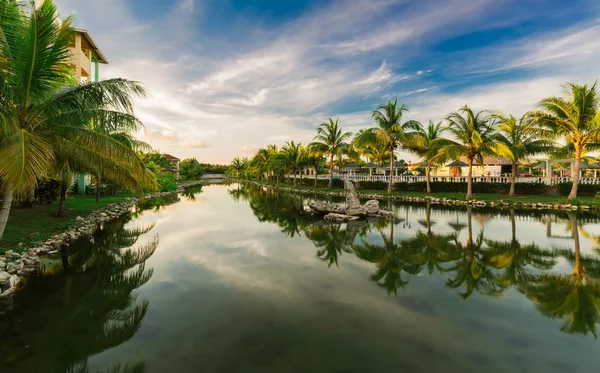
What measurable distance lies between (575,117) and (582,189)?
6906mm

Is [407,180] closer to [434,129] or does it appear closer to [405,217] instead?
[434,129]

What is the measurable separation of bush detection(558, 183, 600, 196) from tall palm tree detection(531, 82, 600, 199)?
13.6ft

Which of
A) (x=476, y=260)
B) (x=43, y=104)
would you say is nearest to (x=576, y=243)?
(x=476, y=260)

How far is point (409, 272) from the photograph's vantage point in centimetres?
633

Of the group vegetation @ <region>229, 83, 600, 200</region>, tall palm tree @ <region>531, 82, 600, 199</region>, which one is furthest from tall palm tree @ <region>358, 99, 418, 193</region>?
tall palm tree @ <region>531, 82, 600, 199</region>

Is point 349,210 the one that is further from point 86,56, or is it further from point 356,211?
point 86,56

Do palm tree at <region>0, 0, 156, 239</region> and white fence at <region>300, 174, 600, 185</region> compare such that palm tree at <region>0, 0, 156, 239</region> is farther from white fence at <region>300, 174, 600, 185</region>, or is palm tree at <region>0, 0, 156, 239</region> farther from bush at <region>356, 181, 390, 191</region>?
bush at <region>356, 181, 390, 191</region>

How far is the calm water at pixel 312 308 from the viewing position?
3389 mm

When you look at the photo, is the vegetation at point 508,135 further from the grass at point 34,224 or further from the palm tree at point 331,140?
the grass at point 34,224

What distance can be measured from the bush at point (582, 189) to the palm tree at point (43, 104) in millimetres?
26303

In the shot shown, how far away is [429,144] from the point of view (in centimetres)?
2438

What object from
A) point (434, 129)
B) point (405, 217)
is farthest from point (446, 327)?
point (434, 129)

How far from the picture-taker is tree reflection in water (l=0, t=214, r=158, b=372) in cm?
340

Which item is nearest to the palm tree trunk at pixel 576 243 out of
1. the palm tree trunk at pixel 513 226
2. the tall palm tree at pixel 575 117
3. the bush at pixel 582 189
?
the palm tree trunk at pixel 513 226
